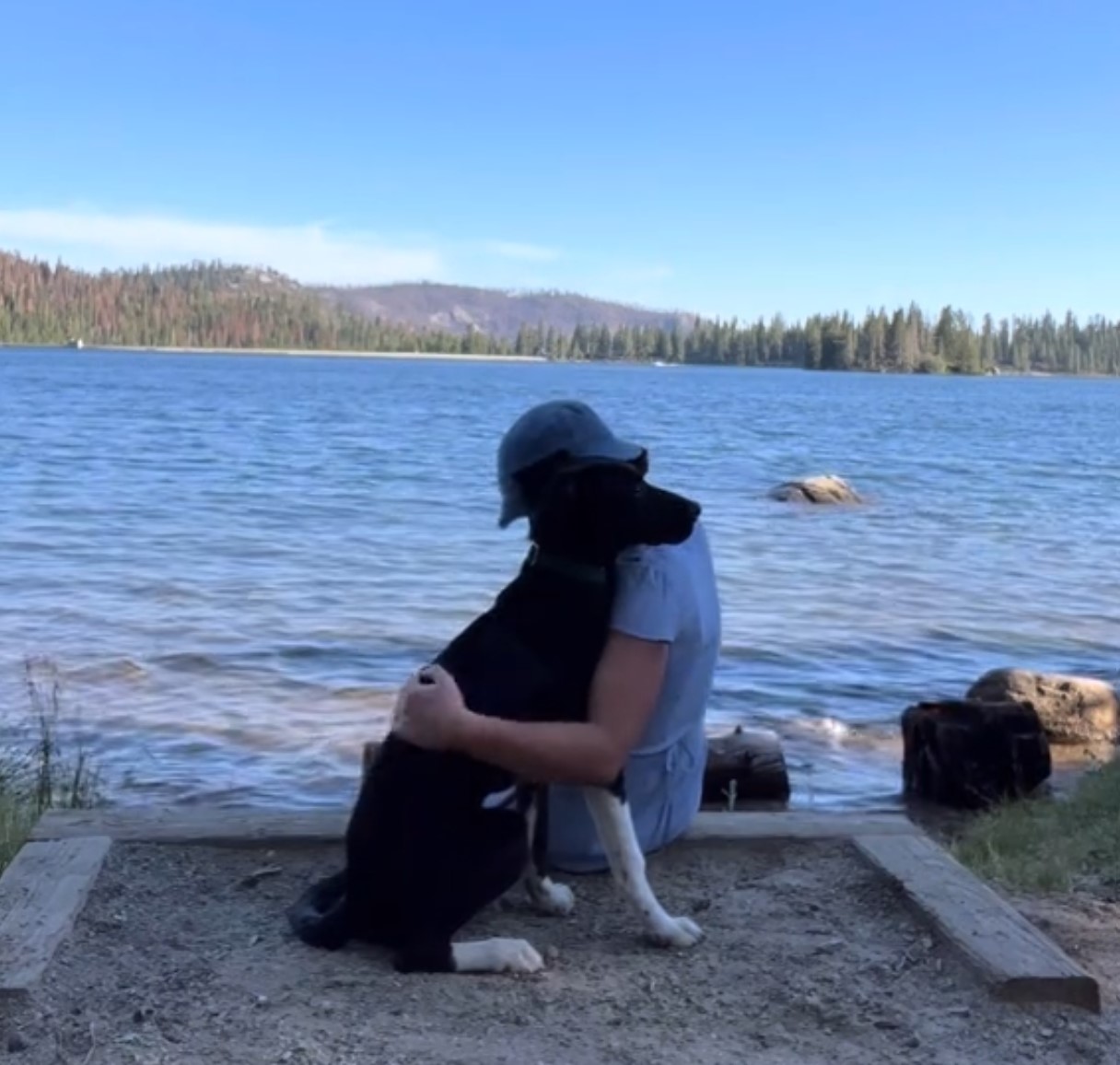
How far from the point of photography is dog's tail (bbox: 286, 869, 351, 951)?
4.23m

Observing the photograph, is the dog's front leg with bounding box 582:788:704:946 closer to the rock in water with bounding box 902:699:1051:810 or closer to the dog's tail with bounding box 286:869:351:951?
the dog's tail with bounding box 286:869:351:951

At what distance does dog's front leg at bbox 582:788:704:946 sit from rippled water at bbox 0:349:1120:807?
486cm

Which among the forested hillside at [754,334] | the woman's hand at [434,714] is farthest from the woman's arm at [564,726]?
the forested hillside at [754,334]

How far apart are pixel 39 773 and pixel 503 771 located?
4885 mm

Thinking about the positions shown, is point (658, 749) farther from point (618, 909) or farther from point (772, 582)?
point (772, 582)

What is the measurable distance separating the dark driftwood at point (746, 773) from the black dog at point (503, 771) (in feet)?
15.1

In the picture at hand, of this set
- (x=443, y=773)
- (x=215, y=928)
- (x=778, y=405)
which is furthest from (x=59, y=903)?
(x=778, y=405)

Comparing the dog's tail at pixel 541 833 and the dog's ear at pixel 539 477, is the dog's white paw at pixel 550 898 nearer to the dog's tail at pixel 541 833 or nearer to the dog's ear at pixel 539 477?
the dog's tail at pixel 541 833

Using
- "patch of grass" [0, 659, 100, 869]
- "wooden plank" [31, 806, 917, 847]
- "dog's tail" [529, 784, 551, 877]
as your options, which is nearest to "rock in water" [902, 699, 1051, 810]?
"wooden plank" [31, 806, 917, 847]

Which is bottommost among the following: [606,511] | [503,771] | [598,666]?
[503,771]

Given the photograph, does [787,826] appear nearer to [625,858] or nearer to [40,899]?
[625,858]

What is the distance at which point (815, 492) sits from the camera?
96.0ft

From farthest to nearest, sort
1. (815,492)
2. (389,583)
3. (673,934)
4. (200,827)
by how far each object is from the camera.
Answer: (815,492) < (389,583) < (200,827) < (673,934)

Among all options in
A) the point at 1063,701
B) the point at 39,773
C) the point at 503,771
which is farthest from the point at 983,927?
the point at 1063,701
